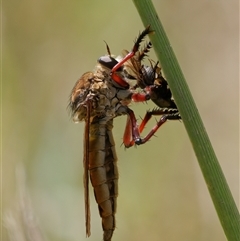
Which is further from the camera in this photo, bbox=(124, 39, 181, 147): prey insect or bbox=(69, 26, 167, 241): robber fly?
bbox=(69, 26, 167, 241): robber fly

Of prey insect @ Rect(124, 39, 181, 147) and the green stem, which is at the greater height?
prey insect @ Rect(124, 39, 181, 147)

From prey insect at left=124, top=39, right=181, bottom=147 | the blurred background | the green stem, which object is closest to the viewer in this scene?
the green stem

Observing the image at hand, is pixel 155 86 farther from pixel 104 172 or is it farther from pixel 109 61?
pixel 104 172

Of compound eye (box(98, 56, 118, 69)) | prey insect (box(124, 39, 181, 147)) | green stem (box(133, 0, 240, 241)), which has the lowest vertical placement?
green stem (box(133, 0, 240, 241))

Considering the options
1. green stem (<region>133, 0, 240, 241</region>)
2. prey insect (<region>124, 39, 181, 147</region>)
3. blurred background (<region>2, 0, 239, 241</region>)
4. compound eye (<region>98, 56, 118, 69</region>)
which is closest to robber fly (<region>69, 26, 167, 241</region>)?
compound eye (<region>98, 56, 118, 69</region>)

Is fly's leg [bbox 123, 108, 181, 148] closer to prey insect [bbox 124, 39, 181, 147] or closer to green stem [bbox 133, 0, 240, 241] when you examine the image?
prey insect [bbox 124, 39, 181, 147]

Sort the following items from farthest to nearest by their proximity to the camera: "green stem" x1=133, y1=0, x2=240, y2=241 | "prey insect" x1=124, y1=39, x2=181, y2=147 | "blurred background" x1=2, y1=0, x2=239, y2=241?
"blurred background" x1=2, y1=0, x2=239, y2=241
"prey insect" x1=124, y1=39, x2=181, y2=147
"green stem" x1=133, y1=0, x2=240, y2=241
